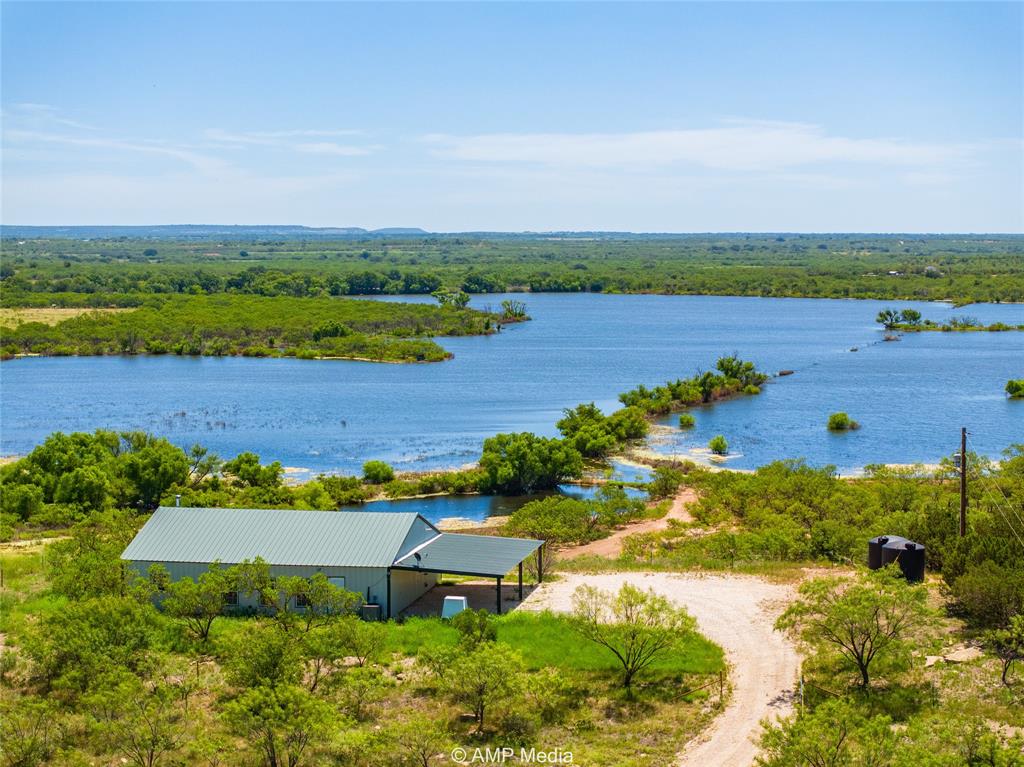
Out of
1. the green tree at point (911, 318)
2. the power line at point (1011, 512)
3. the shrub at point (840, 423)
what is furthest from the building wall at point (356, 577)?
the green tree at point (911, 318)

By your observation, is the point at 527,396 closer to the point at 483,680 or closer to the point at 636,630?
the point at 636,630

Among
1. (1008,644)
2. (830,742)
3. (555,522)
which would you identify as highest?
(830,742)

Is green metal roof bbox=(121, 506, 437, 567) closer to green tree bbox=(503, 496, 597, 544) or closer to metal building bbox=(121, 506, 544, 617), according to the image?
metal building bbox=(121, 506, 544, 617)

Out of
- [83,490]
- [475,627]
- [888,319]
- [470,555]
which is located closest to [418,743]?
[475,627]

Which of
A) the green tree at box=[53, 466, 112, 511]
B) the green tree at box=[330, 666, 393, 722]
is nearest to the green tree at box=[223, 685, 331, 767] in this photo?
the green tree at box=[330, 666, 393, 722]

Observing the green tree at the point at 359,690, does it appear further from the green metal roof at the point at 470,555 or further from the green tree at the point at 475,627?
the green metal roof at the point at 470,555

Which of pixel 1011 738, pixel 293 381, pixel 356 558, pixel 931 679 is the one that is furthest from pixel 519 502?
pixel 293 381

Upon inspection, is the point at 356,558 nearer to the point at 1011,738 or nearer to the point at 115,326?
the point at 1011,738
